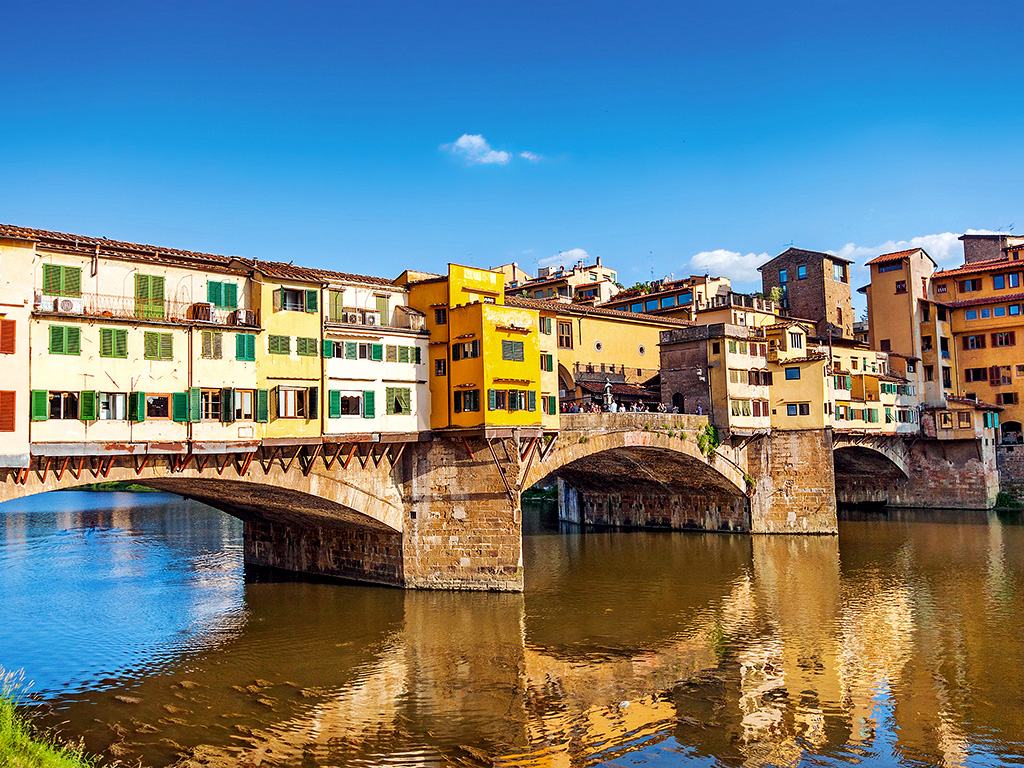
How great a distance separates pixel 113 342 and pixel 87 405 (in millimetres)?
2362

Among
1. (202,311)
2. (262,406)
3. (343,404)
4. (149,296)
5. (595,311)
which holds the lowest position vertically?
(262,406)

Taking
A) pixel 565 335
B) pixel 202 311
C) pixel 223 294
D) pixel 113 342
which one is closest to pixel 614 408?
pixel 565 335

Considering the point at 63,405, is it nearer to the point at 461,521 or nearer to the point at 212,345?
the point at 212,345

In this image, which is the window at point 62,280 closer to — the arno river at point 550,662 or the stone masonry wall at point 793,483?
the arno river at point 550,662

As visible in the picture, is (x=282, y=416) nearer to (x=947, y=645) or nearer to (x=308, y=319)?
(x=308, y=319)

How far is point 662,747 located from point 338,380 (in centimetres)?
2005

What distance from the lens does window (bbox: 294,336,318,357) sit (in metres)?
32.3

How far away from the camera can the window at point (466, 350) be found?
3534cm

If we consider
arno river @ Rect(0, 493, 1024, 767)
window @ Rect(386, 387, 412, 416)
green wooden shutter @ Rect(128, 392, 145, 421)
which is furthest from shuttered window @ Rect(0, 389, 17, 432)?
window @ Rect(386, 387, 412, 416)

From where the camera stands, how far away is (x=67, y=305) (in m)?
26.7

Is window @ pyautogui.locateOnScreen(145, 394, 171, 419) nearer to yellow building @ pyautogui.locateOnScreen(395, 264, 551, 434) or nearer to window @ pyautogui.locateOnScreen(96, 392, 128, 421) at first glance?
window @ pyautogui.locateOnScreen(96, 392, 128, 421)

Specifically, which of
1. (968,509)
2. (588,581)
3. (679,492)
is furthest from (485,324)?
(968,509)

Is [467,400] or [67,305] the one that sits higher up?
[67,305]

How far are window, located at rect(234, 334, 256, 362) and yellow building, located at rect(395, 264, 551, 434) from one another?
28.5 feet
